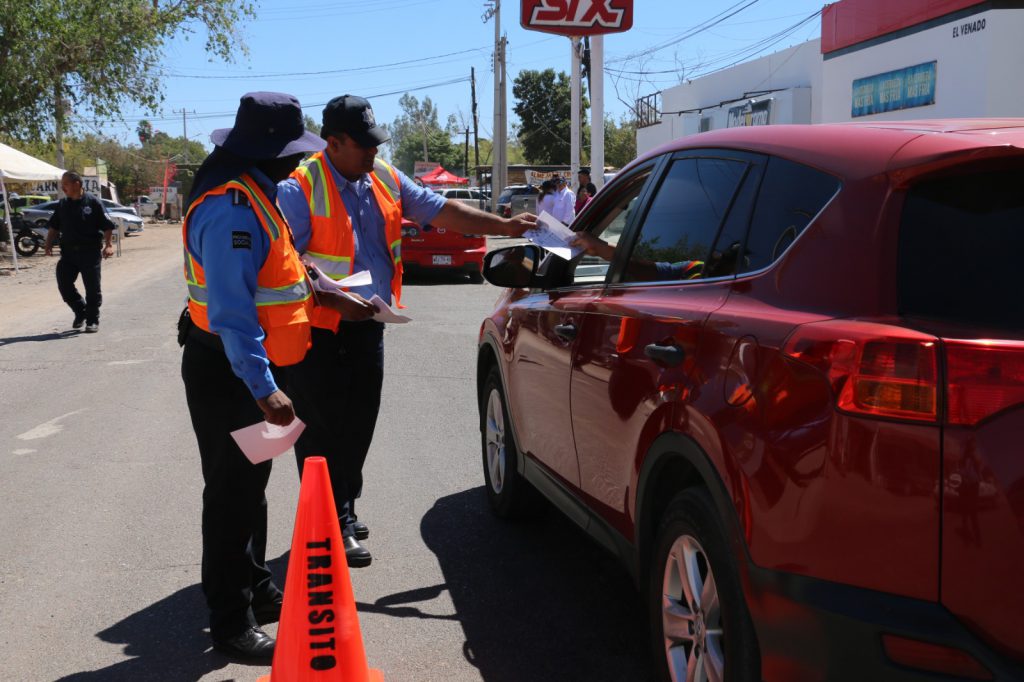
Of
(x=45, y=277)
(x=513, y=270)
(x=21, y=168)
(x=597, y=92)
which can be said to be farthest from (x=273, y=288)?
(x=21, y=168)

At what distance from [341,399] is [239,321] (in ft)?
5.03

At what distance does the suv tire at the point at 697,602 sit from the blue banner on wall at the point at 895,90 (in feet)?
64.9

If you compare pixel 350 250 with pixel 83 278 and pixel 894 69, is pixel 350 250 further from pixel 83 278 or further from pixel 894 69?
A: pixel 894 69

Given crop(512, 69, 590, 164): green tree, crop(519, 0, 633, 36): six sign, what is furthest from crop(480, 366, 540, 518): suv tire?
crop(512, 69, 590, 164): green tree

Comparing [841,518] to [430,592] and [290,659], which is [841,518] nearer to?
[290,659]

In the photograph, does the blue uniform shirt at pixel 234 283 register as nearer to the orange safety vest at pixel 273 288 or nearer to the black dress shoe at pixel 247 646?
the orange safety vest at pixel 273 288

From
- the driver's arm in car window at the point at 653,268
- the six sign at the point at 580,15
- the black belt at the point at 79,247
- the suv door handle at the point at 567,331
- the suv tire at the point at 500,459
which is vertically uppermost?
the six sign at the point at 580,15

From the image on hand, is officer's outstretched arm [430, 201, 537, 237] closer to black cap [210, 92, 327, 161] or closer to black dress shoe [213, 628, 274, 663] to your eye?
black cap [210, 92, 327, 161]

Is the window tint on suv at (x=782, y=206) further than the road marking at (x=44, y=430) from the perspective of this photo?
No

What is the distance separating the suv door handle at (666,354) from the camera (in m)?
2.94

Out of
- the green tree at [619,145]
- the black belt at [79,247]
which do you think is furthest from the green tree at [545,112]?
the black belt at [79,247]

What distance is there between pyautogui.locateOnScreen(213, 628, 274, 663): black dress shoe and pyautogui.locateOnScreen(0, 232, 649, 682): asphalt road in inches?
2.1

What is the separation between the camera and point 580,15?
61.0 ft

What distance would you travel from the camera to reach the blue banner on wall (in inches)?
814
